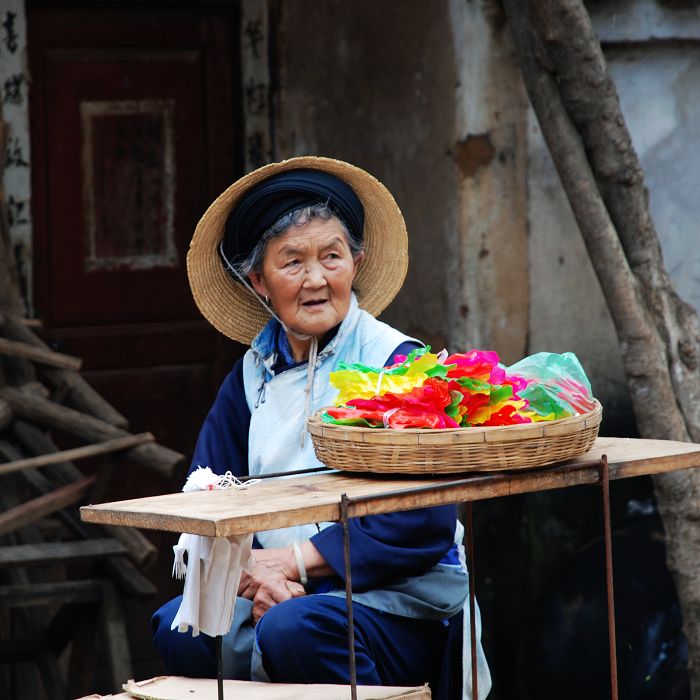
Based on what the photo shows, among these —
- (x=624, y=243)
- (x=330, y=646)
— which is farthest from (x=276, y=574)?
(x=624, y=243)

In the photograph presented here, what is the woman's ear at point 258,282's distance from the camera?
10.5ft

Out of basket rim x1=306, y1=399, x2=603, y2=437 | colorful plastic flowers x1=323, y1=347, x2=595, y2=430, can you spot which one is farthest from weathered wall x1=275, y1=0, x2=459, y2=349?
basket rim x1=306, y1=399, x2=603, y2=437

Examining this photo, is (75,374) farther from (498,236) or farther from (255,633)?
(255,633)

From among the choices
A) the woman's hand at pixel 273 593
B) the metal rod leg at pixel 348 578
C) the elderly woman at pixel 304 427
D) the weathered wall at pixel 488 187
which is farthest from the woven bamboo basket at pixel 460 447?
the weathered wall at pixel 488 187

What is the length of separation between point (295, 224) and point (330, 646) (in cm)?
94

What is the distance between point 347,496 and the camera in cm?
230

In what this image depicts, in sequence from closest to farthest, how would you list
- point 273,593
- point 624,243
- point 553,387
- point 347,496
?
point 347,496 → point 553,387 → point 273,593 → point 624,243

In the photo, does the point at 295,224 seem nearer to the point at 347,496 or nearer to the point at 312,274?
the point at 312,274

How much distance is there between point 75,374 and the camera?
14.8 ft

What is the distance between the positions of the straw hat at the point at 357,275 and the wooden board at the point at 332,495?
0.84 meters

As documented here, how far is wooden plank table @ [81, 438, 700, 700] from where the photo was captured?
86.7 inches

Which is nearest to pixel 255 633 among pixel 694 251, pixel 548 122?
pixel 548 122

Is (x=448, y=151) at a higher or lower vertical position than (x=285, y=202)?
higher

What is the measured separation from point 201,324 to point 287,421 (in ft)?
8.28
